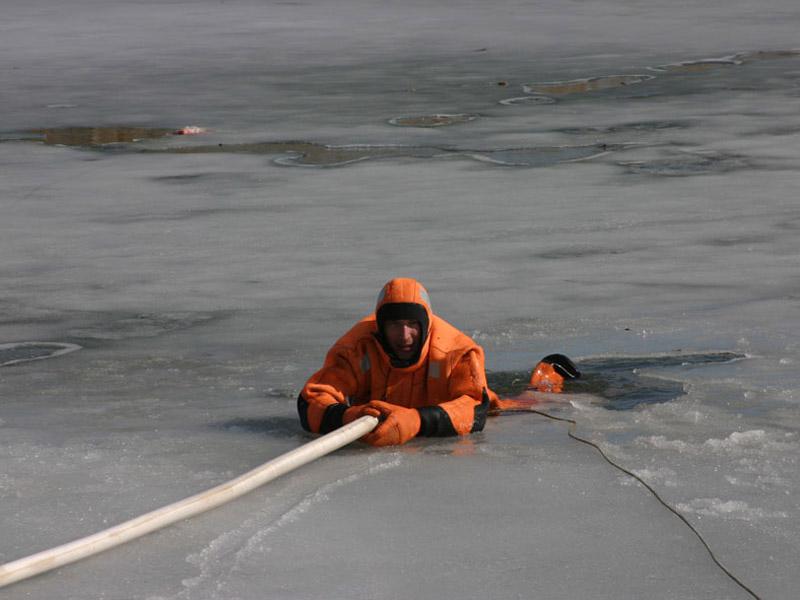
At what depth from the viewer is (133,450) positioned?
5020 mm

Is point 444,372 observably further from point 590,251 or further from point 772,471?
point 590,251

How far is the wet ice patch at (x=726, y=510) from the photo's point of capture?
4184 millimetres

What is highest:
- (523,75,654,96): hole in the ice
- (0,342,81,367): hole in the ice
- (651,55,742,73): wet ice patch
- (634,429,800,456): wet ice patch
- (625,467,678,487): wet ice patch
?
(651,55,742,73): wet ice patch

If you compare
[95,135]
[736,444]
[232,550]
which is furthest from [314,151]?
[232,550]

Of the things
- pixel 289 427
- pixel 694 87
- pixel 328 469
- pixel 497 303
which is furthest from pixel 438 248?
pixel 694 87

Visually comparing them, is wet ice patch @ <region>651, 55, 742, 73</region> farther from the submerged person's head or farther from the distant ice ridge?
the distant ice ridge

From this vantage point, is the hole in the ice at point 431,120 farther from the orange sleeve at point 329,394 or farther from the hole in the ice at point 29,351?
the orange sleeve at point 329,394

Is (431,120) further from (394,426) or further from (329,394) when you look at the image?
(394,426)

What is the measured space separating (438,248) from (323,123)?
558cm

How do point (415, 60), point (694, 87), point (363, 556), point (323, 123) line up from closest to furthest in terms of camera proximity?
point (363, 556) < point (323, 123) < point (694, 87) < point (415, 60)

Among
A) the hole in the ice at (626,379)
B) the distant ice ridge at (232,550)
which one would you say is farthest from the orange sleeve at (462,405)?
the hole in the ice at (626,379)

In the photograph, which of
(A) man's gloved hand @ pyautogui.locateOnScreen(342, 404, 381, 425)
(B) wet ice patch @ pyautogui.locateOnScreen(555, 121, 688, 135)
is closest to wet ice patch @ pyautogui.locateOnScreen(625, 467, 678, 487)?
(A) man's gloved hand @ pyautogui.locateOnScreen(342, 404, 381, 425)

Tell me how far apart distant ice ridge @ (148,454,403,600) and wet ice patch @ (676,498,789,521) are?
1.03 metres

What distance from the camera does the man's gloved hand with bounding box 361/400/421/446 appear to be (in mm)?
4902
